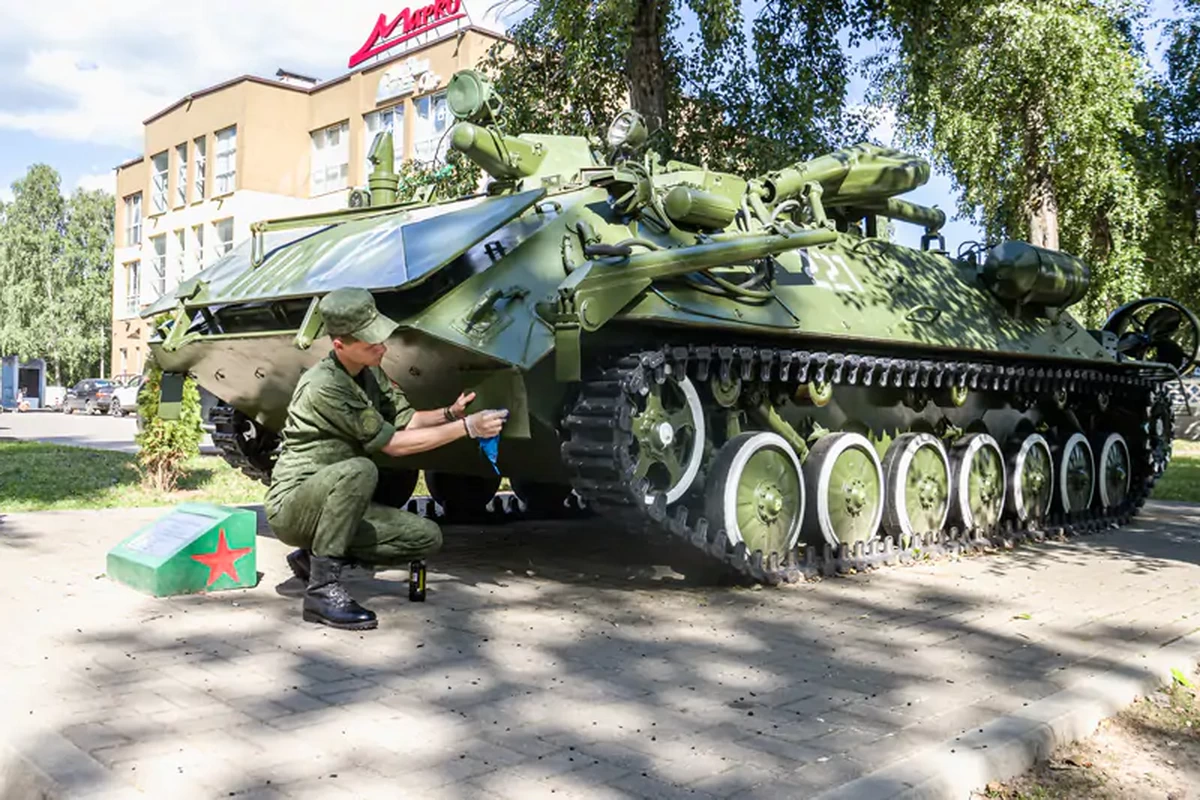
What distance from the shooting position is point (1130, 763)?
4.32 meters

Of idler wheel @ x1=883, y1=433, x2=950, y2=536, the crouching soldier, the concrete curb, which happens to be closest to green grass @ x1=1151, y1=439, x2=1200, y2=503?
idler wheel @ x1=883, y1=433, x2=950, y2=536

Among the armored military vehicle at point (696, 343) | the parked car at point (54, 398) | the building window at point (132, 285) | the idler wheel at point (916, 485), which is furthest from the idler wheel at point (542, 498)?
the parked car at point (54, 398)

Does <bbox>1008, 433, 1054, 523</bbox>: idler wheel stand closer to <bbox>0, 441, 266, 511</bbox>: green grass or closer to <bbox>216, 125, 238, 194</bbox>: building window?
<bbox>0, 441, 266, 511</bbox>: green grass

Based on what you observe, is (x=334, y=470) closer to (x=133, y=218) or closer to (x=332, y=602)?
(x=332, y=602)

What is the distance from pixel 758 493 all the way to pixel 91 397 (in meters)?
43.9

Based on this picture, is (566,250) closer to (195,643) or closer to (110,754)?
(195,643)

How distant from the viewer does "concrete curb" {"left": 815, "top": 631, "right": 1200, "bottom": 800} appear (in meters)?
3.73

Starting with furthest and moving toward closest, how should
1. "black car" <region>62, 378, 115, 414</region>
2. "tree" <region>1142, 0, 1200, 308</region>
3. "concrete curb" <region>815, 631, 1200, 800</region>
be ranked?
"black car" <region>62, 378, 115, 414</region>, "tree" <region>1142, 0, 1200, 308</region>, "concrete curb" <region>815, 631, 1200, 800</region>

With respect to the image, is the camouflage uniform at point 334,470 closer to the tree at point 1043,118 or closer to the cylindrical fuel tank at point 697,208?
the cylindrical fuel tank at point 697,208

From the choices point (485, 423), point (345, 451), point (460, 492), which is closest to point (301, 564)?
point (345, 451)

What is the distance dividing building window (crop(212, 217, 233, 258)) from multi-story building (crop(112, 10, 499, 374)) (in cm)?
5

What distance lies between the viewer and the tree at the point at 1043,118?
16984mm

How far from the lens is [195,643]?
5559 mm

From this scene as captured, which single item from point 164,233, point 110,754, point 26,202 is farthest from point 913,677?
point 26,202
